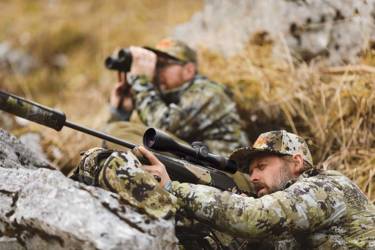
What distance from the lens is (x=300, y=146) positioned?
15.0 ft

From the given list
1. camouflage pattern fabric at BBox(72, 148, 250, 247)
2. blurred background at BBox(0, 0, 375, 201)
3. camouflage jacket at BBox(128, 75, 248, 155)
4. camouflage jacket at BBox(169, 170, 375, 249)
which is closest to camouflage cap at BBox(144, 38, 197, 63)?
camouflage jacket at BBox(128, 75, 248, 155)

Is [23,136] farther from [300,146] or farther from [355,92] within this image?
[300,146]

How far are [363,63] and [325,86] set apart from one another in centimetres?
46

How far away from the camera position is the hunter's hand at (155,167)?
13.1 feet

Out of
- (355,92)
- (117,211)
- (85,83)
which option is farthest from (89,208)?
(85,83)

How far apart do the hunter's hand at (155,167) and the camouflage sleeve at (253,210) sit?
2.5 inches

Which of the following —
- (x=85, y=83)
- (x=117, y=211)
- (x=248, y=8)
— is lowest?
(x=85, y=83)

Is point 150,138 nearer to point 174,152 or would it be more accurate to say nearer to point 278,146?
point 174,152

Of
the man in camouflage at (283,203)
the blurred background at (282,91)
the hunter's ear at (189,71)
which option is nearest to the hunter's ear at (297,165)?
the man in camouflage at (283,203)

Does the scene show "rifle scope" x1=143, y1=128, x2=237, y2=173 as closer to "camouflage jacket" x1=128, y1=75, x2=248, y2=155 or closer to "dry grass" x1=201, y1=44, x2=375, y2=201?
"dry grass" x1=201, y1=44, x2=375, y2=201

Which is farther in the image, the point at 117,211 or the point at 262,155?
the point at 262,155

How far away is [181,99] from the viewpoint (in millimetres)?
7094

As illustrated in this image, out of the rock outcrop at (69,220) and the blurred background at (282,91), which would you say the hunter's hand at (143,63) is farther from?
the rock outcrop at (69,220)

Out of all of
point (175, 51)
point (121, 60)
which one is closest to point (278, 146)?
point (121, 60)
